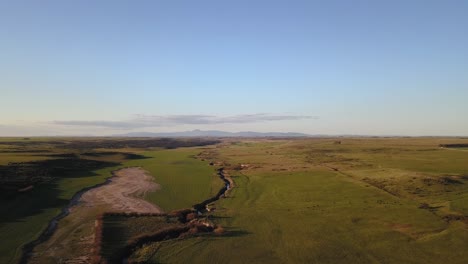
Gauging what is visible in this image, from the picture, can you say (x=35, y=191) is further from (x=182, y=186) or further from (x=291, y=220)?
(x=291, y=220)

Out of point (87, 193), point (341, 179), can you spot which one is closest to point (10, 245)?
point (87, 193)

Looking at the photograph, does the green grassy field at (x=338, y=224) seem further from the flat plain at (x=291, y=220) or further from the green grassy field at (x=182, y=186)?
the green grassy field at (x=182, y=186)

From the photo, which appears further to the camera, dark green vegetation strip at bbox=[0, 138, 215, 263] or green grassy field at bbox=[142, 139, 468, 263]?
dark green vegetation strip at bbox=[0, 138, 215, 263]

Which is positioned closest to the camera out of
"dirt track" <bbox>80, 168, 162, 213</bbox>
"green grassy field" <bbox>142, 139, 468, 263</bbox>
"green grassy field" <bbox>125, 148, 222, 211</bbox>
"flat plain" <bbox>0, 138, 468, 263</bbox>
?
"green grassy field" <bbox>142, 139, 468, 263</bbox>

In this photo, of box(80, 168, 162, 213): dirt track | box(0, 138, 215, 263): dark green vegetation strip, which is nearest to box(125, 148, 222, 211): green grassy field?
box(80, 168, 162, 213): dirt track

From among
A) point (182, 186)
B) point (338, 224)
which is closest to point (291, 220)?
point (338, 224)

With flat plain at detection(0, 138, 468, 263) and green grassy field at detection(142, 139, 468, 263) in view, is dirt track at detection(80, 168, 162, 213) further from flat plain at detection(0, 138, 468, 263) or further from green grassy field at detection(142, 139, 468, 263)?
green grassy field at detection(142, 139, 468, 263)

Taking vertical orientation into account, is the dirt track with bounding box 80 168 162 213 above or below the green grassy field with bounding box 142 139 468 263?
below

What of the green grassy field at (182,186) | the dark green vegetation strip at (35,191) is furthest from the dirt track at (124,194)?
the dark green vegetation strip at (35,191)

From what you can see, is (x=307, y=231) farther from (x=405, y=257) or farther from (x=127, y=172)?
(x=127, y=172)
